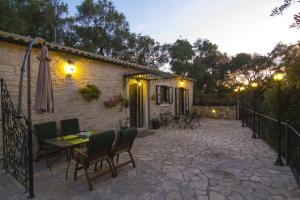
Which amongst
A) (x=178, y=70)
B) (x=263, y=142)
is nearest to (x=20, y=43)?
(x=263, y=142)

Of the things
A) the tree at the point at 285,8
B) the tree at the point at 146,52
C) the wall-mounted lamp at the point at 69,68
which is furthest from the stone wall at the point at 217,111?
the tree at the point at 285,8

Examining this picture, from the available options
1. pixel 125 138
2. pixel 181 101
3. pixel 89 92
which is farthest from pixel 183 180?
pixel 181 101

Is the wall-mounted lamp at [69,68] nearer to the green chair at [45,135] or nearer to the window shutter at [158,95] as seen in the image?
the green chair at [45,135]

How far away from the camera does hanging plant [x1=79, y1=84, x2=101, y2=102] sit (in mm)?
5781

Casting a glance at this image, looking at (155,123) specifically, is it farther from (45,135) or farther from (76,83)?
(45,135)

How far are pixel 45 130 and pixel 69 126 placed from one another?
0.73 meters

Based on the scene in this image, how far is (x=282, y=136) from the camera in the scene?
5.69 meters

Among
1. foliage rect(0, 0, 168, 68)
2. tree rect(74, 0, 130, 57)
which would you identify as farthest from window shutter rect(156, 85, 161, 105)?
tree rect(74, 0, 130, 57)

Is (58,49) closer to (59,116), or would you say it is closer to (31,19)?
(59,116)

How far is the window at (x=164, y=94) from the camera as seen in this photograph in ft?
33.4

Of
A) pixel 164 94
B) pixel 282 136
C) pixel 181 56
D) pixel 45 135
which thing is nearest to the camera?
pixel 45 135

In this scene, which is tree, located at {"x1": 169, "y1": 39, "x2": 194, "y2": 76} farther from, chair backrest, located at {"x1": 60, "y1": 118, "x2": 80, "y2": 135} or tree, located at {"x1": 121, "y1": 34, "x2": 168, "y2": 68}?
chair backrest, located at {"x1": 60, "y1": 118, "x2": 80, "y2": 135}

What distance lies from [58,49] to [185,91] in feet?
31.7

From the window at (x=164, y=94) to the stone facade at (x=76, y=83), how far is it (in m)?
2.75
